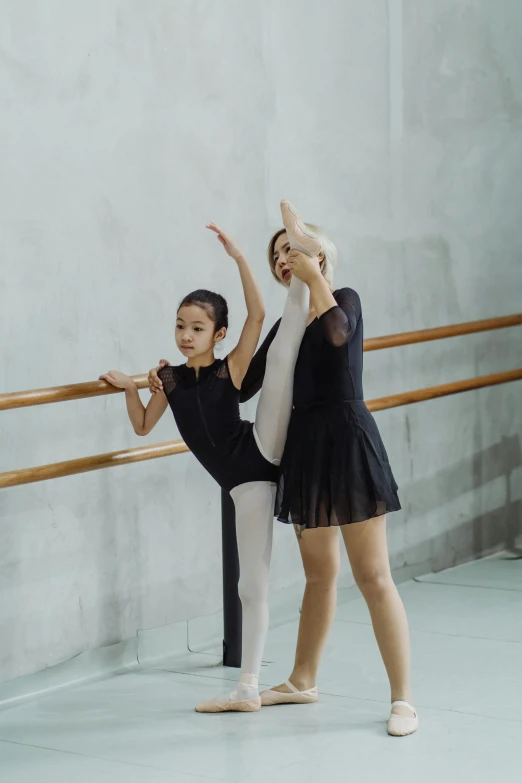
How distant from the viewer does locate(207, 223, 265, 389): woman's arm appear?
2951 millimetres

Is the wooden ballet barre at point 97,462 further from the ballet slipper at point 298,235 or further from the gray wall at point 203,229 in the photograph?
the ballet slipper at point 298,235

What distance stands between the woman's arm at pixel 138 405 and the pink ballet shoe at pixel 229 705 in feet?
2.35

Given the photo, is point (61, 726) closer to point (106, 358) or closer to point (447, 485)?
point (106, 358)

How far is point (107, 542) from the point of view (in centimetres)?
349

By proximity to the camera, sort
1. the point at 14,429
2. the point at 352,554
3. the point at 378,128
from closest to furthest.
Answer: the point at 352,554 < the point at 14,429 < the point at 378,128

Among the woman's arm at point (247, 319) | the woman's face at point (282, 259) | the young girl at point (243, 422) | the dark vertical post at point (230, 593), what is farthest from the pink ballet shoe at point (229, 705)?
the woman's face at point (282, 259)

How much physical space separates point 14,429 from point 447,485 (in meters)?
2.21

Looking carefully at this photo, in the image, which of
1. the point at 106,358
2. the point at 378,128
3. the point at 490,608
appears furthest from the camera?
the point at 378,128

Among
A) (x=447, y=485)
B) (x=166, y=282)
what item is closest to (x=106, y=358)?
(x=166, y=282)

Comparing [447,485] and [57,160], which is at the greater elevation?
[57,160]

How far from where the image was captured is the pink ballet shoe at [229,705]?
302 cm

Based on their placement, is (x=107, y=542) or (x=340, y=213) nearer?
(x=107, y=542)

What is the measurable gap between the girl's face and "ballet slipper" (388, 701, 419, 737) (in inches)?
39.0

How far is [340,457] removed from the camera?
9.27 ft
